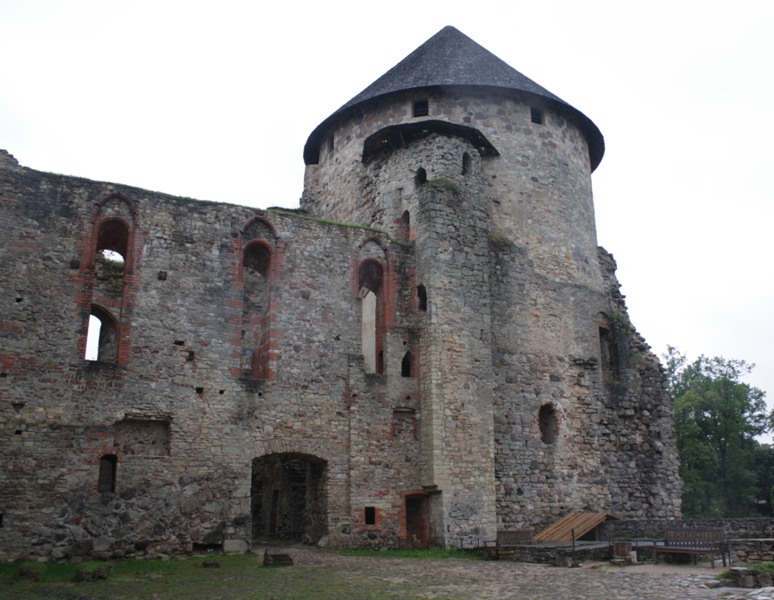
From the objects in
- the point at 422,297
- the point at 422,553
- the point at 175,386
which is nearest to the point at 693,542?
the point at 422,553

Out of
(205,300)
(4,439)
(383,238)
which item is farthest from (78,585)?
(383,238)

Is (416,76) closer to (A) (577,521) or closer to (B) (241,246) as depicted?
(B) (241,246)

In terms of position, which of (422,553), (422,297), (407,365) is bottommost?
(422,553)

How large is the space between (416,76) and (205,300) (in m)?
9.96

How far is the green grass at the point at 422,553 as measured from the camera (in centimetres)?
1550

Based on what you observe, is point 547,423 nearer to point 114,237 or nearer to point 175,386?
point 175,386

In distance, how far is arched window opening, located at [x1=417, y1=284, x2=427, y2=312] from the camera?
18156 mm

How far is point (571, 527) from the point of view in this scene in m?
17.5

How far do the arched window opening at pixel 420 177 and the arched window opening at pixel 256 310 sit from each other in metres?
4.41

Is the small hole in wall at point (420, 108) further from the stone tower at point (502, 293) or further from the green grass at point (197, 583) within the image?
the green grass at point (197, 583)

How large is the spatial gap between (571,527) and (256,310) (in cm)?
938

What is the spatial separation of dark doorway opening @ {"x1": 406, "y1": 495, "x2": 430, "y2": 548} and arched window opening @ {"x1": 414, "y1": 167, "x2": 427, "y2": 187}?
7697 millimetres

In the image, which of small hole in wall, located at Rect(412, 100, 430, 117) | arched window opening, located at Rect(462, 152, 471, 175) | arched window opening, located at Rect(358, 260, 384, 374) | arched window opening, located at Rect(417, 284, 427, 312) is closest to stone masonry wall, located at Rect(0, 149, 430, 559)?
arched window opening, located at Rect(358, 260, 384, 374)

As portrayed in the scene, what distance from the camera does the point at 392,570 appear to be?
1308 centimetres
